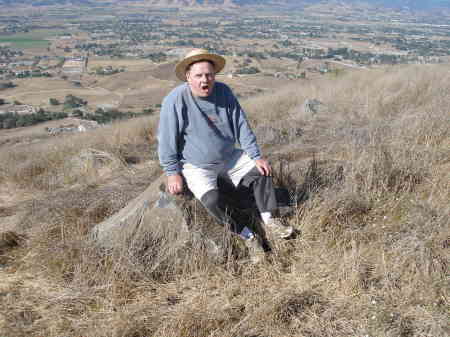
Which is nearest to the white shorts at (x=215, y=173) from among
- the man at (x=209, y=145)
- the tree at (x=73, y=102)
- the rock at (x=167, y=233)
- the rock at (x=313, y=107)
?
the man at (x=209, y=145)

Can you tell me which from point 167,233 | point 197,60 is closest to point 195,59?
point 197,60

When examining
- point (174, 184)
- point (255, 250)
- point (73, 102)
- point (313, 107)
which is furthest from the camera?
point (73, 102)

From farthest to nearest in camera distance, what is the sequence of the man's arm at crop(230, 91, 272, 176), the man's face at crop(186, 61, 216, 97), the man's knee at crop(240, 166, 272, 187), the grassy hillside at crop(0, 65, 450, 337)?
the man's arm at crop(230, 91, 272, 176) < the man's knee at crop(240, 166, 272, 187) < the man's face at crop(186, 61, 216, 97) < the grassy hillside at crop(0, 65, 450, 337)

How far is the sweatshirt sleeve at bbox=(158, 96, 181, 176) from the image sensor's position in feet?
8.95

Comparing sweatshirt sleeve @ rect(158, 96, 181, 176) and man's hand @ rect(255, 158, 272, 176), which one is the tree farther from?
man's hand @ rect(255, 158, 272, 176)

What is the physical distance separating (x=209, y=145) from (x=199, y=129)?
15cm

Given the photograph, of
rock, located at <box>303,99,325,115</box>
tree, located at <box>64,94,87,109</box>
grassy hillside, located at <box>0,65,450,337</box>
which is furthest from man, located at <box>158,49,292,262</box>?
tree, located at <box>64,94,87,109</box>

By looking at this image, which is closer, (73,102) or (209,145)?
(209,145)

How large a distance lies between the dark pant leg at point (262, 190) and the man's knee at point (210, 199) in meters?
0.33

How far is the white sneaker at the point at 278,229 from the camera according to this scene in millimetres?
2517

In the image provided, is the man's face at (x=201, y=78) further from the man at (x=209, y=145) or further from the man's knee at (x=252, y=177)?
the man's knee at (x=252, y=177)

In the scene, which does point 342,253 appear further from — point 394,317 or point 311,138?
point 311,138

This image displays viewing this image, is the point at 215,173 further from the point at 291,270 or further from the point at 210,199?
the point at 291,270

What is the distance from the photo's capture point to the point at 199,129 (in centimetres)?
279
